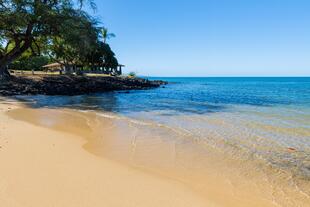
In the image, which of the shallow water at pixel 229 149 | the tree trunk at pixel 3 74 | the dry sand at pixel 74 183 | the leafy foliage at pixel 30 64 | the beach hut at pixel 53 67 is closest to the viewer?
the dry sand at pixel 74 183

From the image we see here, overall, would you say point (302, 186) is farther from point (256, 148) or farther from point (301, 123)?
point (301, 123)

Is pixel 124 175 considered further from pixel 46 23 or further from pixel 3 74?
pixel 3 74

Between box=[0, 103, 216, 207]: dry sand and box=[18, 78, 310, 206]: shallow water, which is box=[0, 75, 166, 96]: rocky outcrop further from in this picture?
box=[0, 103, 216, 207]: dry sand

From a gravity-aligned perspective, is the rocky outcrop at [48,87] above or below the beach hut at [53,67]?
below

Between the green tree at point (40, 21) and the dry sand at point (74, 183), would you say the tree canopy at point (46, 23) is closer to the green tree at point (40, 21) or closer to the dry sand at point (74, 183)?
the green tree at point (40, 21)

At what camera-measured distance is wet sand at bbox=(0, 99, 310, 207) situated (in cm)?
401

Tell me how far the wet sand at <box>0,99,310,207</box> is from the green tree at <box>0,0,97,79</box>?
49.1 feet

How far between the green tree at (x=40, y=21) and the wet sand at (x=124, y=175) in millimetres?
14951

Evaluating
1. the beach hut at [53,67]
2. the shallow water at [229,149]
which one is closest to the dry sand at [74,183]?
the shallow water at [229,149]

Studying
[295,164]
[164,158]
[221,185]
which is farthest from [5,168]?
[295,164]

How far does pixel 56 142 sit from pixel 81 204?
3901 millimetres

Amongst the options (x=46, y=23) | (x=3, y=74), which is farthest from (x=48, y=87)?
(x=46, y=23)

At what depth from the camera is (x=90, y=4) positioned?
2409 cm

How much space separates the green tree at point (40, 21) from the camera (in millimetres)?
19891
